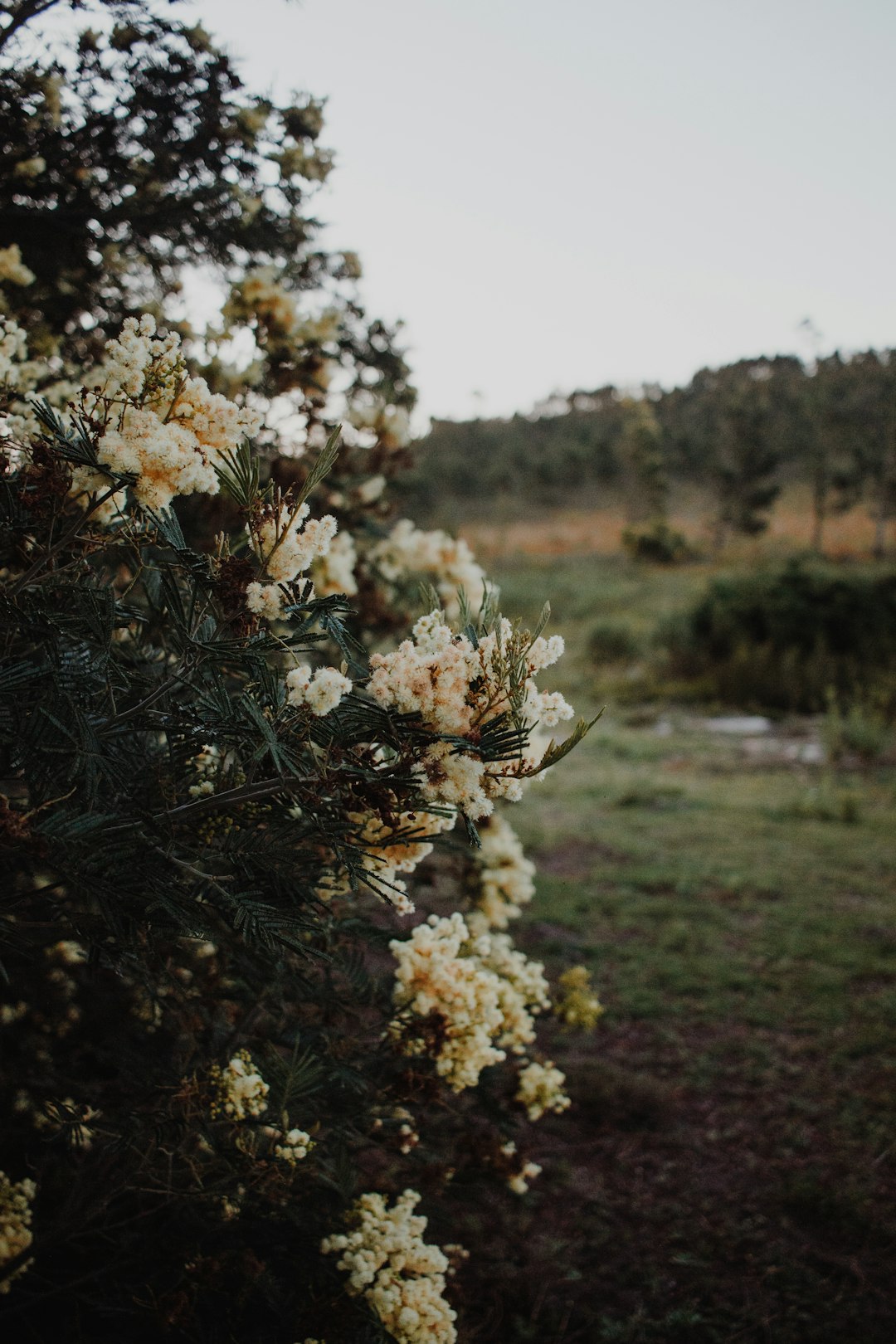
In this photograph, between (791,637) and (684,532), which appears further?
(684,532)

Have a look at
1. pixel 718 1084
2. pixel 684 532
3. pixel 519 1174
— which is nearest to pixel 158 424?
pixel 519 1174

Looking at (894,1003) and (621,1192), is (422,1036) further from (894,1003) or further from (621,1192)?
(894,1003)

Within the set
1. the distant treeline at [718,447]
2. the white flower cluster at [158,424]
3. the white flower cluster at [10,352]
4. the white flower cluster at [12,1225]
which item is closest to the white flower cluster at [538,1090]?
the white flower cluster at [12,1225]

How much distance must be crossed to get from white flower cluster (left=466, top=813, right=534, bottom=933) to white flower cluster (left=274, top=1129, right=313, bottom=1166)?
118 centimetres

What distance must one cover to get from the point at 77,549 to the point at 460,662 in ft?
2.27

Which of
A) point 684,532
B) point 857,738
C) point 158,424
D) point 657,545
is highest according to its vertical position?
point 684,532

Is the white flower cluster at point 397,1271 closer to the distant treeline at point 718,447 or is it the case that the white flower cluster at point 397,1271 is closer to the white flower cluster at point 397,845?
the white flower cluster at point 397,845

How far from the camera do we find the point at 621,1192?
3.16 m

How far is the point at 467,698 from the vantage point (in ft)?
3.91

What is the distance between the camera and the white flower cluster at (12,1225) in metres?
1.77

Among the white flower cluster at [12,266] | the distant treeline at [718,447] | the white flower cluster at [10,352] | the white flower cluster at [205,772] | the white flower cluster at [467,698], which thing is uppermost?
the distant treeline at [718,447]

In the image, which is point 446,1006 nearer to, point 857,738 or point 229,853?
point 229,853

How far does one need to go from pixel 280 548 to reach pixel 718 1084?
11.3ft

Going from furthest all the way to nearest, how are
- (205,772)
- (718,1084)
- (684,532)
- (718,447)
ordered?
(718,447) → (684,532) → (718,1084) → (205,772)
